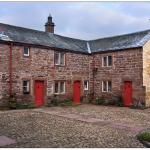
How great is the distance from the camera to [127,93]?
23.6 meters

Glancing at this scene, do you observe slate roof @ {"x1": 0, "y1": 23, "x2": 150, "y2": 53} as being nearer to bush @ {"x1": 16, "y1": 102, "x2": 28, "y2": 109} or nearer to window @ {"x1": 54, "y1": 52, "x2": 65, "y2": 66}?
window @ {"x1": 54, "y1": 52, "x2": 65, "y2": 66}

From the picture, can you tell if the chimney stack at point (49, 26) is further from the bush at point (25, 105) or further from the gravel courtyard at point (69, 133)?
the gravel courtyard at point (69, 133)

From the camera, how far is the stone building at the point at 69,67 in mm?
20625

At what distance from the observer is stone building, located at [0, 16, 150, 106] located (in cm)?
2062

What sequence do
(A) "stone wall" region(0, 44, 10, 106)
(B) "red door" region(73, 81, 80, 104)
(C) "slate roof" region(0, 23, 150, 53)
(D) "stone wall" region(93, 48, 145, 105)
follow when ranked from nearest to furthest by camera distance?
1. (A) "stone wall" region(0, 44, 10, 106)
2. (C) "slate roof" region(0, 23, 150, 53)
3. (D) "stone wall" region(93, 48, 145, 105)
4. (B) "red door" region(73, 81, 80, 104)

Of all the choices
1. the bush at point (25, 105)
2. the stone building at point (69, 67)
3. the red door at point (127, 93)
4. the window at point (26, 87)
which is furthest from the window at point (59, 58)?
the red door at point (127, 93)

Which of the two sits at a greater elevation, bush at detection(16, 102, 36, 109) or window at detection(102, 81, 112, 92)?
window at detection(102, 81, 112, 92)

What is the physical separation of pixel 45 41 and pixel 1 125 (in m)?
12.2

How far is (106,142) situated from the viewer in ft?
32.2

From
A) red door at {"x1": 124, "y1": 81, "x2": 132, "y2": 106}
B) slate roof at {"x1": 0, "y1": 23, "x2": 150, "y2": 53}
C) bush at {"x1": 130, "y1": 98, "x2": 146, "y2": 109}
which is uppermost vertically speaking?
slate roof at {"x1": 0, "y1": 23, "x2": 150, "y2": 53}

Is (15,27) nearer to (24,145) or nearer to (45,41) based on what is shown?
(45,41)

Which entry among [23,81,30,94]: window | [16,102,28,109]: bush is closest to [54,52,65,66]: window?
[23,81,30,94]: window

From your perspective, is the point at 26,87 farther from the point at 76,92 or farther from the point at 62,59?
the point at 76,92

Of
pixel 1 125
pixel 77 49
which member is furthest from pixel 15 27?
pixel 1 125
